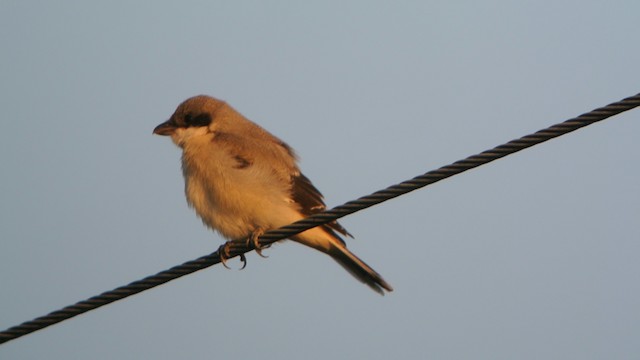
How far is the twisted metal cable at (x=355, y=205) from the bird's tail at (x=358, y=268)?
5.23 ft

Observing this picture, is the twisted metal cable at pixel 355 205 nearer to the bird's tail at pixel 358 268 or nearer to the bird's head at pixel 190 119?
the bird's tail at pixel 358 268

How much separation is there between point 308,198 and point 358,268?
23.9 inches

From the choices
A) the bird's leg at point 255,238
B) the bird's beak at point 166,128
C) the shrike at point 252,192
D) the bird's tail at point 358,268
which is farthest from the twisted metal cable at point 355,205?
the bird's beak at point 166,128

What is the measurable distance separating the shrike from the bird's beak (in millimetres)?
335

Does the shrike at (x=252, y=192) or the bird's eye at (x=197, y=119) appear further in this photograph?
the bird's eye at (x=197, y=119)

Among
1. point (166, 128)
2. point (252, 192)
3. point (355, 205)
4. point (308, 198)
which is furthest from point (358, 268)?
point (355, 205)

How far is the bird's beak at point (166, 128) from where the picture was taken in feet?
26.0

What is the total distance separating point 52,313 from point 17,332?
24cm

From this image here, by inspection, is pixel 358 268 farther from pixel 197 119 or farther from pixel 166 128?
pixel 166 128

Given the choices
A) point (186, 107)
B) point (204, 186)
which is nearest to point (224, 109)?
point (186, 107)

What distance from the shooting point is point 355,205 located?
477 centimetres

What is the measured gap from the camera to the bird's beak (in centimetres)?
792

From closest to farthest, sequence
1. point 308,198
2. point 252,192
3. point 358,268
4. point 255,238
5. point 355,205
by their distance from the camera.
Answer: point 355,205
point 255,238
point 252,192
point 358,268
point 308,198

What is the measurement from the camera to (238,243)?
669cm
